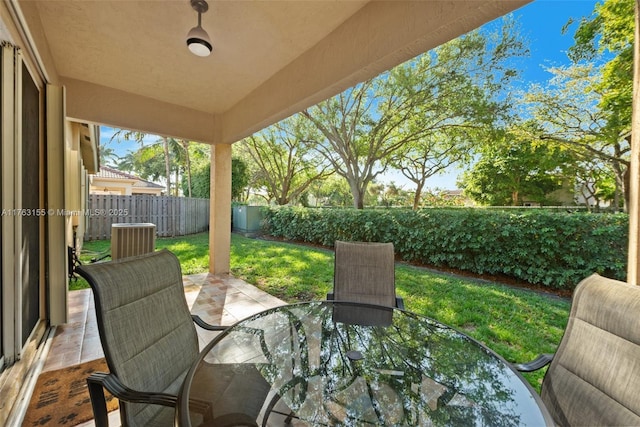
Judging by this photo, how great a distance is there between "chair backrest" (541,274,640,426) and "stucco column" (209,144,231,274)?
4.58 metres

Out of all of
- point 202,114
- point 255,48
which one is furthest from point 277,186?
point 255,48

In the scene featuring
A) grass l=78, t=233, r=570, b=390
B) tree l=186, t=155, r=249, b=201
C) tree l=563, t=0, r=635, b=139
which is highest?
tree l=563, t=0, r=635, b=139

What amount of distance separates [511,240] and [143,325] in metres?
5.17

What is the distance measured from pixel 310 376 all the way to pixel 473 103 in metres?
7.26

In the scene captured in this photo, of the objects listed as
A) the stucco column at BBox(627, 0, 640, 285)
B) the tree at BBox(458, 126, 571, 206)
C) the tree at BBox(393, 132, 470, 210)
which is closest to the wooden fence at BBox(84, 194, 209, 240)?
the tree at BBox(393, 132, 470, 210)

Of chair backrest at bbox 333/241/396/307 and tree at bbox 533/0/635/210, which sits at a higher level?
tree at bbox 533/0/635/210

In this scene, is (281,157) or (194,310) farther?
(281,157)

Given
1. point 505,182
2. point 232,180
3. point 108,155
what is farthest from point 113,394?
point 108,155

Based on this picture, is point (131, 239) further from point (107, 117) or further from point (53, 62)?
point (53, 62)

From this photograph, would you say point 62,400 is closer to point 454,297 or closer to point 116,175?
point 454,297

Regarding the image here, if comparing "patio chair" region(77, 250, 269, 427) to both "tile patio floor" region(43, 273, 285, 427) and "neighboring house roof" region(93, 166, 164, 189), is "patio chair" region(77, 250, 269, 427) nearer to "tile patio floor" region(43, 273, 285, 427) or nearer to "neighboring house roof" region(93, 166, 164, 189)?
"tile patio floor" region(43, 273, 285, 427)

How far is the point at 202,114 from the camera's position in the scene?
173 inches

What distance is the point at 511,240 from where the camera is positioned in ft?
14.6

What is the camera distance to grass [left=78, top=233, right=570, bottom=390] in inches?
105
